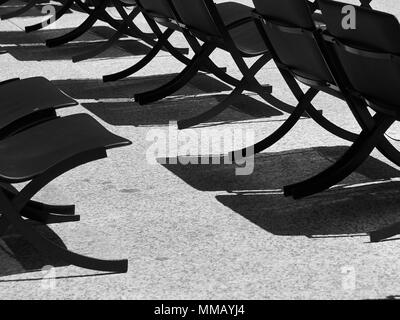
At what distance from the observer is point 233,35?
7168mm

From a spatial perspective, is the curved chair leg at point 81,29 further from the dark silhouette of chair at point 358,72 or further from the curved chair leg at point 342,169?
the curved chair leg at point 342,169

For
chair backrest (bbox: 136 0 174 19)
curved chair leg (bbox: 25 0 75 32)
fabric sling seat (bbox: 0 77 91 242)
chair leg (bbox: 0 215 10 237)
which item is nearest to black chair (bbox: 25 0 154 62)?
curved chair leg (bbox: 25 0 75 32)

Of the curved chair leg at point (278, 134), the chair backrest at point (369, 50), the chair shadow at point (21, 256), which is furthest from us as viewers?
the curved chair leg at point (278, 134)

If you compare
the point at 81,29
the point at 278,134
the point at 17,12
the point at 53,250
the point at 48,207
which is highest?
the point at 17,12

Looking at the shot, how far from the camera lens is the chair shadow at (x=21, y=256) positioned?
4477 millimetres

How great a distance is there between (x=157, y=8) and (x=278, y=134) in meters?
1.87

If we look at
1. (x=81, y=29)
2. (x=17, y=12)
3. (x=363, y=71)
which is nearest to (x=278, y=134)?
(x=363, y=71)

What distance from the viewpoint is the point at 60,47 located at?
386 inches

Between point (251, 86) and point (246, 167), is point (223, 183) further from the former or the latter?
point (251, 86)

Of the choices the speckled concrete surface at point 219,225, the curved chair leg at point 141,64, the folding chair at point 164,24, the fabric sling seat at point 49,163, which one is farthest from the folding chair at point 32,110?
the curved chair leg at point 141,64

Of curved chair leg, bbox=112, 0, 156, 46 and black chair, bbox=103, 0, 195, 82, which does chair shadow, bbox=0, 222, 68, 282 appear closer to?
black chair, bbox=103, 0, 195, 82

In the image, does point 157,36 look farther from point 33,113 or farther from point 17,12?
point 17,12

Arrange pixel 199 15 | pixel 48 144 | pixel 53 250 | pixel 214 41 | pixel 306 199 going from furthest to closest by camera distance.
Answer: pixel 214 41, pixel 199 15, pixel 306 199, pixel 48 144, pixel 53 250

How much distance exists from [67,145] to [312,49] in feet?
4.82
